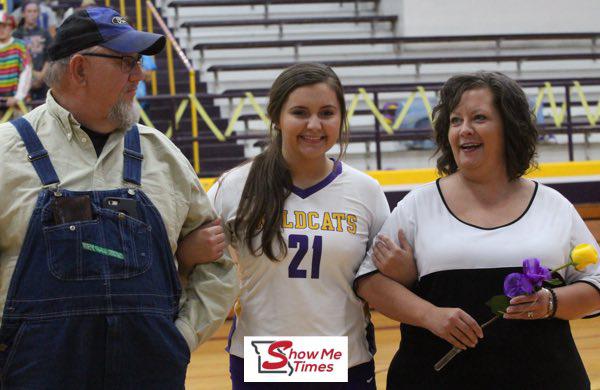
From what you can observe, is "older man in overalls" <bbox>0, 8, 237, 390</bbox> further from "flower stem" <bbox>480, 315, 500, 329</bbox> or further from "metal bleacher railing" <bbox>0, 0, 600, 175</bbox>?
"metal bleacher railing" <bbox>0, 0, 600, 175</bbox>

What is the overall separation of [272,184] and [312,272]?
26cm

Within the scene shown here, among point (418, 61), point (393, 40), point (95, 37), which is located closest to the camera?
point (95, 37)

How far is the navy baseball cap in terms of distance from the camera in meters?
2.02

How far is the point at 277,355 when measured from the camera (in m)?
2.51

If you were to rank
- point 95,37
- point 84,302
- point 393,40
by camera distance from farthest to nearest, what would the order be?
point 393,40 < point 95,37 < point 84,302

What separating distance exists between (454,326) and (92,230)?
0.89 m

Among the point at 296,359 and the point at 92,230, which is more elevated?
the point at 92,230

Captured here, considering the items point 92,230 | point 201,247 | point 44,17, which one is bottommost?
point 201,247

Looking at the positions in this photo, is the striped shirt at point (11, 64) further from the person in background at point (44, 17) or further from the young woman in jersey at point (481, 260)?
the young woman in jersey at point (481, 260)

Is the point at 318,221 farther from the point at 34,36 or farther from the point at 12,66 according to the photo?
the point at 34,36

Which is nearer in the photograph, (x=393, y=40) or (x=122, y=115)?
(x=122, y=115)

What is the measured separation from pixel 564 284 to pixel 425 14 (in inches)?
354

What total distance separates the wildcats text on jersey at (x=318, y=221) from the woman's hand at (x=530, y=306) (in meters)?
0.53

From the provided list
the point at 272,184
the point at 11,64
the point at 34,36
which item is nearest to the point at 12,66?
the point at 11,64
